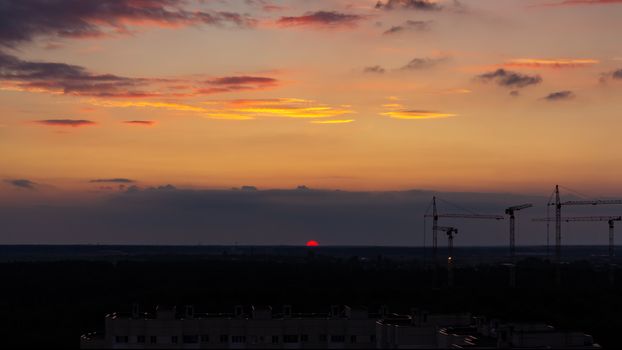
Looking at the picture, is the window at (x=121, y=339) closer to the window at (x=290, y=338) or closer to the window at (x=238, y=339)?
the window at (x=238, y=339)

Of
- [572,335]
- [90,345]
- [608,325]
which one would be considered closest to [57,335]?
[90,345]

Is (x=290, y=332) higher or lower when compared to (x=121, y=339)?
higher

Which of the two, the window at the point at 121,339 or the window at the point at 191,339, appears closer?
the window at the point at 121,339

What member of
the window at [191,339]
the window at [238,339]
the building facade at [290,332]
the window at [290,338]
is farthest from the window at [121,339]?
the window at [290,338]

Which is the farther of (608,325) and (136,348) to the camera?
(608,325)

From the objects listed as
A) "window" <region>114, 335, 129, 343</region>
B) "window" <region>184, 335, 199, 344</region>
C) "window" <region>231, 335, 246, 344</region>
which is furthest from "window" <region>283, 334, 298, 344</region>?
"window" <region>114, 335, 129, 343</region>

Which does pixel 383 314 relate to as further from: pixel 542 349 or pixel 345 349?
pixel 542 349

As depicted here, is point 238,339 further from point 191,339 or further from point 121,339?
point 121,339

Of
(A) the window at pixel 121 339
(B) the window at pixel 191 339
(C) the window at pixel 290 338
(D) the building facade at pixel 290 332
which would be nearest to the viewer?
(D) the building facade at pixel 290 332

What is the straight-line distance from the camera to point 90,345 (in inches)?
3730

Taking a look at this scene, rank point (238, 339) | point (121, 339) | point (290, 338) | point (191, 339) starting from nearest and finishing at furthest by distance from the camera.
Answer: point (121, 339), point (191, 339), point (238, 339), point (290, 338)

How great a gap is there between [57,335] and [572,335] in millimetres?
102366

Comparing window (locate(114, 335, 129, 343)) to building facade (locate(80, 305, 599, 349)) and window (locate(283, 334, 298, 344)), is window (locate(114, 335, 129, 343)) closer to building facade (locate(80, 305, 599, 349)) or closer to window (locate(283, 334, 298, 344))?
building facade (locate(80, 305, 599, 349))

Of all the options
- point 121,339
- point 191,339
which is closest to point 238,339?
point 191,339
